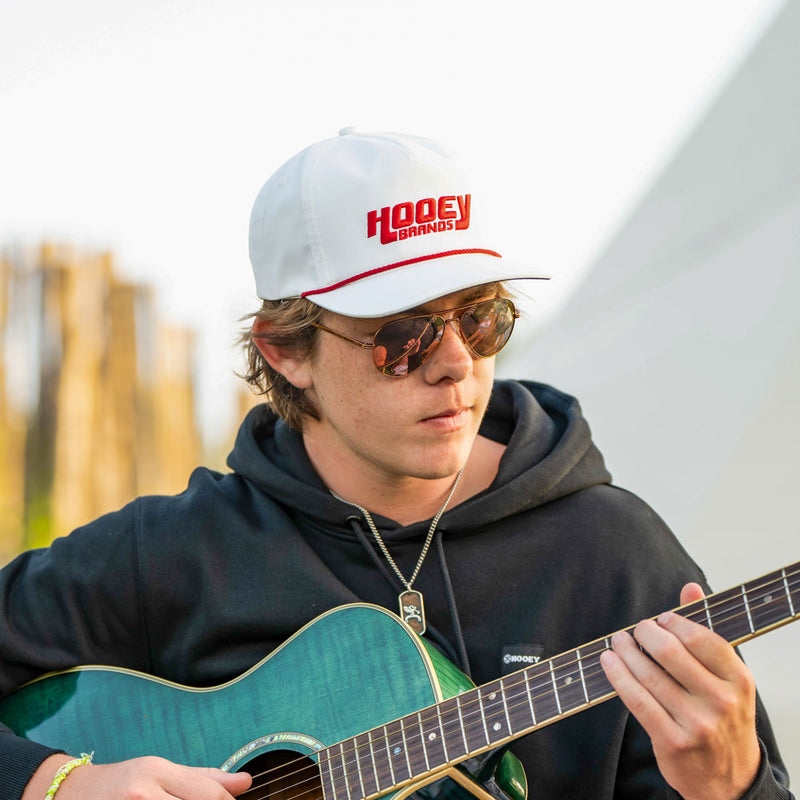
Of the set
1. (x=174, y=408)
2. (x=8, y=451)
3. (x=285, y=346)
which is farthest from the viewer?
(x=174, y=408)

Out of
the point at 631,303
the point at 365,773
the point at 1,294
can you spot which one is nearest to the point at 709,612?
the point at 365,773

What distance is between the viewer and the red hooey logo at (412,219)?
5.60 feet

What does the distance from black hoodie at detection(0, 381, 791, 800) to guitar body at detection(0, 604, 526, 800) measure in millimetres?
77

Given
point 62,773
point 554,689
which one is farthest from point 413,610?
point 62,773

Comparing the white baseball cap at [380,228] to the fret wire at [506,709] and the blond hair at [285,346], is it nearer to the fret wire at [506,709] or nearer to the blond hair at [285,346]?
the blond hair at [285,346]

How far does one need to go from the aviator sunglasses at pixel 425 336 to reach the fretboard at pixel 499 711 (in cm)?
56

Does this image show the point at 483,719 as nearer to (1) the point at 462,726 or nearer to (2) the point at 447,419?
(1) the point at 462,726

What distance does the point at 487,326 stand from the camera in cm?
172

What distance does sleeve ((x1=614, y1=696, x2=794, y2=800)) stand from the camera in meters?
1.57

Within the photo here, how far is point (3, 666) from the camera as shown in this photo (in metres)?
1.88

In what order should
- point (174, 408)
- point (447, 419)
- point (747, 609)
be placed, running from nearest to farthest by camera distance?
1. point (747, 609)
2. point (447, 419)
3. point (174, 408)

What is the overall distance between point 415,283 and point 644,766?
93 cm

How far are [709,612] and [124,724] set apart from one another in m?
1.11

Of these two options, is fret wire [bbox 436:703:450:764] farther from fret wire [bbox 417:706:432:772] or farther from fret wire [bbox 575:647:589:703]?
fret wire [bbox 575:647:589:703]
